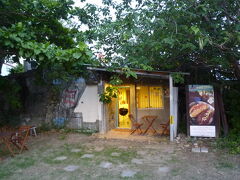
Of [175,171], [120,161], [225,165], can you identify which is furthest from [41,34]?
[225,165]

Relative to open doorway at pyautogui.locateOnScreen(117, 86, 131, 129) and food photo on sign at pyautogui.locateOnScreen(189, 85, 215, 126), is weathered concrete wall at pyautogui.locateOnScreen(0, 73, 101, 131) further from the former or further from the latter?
food photo on sign at pyautogui.locateOnScreen(189, 85, 215, 126)

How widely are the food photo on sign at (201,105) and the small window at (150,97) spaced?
6.23 feet

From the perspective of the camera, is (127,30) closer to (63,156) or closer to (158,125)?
(63,156)

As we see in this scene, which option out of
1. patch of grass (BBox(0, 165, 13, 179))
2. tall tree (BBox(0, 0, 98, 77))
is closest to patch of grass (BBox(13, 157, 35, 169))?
patch of grass (BBox(0, 165, 13, 179))

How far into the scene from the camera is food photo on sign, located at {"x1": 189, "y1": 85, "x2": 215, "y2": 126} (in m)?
6.95

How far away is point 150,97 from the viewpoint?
9125 millimetres

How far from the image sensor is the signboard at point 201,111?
692 cm

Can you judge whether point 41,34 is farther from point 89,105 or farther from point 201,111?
point 201,111

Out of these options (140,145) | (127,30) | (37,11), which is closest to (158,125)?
(140,145)

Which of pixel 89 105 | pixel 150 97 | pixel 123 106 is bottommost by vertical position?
pixel 123 106

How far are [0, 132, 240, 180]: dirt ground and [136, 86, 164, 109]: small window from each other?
1896 mm

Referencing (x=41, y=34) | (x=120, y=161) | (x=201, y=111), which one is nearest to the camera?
(x=120, y=161)

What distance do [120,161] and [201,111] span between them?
127 inches

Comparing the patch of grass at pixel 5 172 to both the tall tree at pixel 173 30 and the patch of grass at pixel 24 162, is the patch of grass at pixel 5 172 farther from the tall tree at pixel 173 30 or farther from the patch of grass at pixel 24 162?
the tall tree at pixel 173 30
